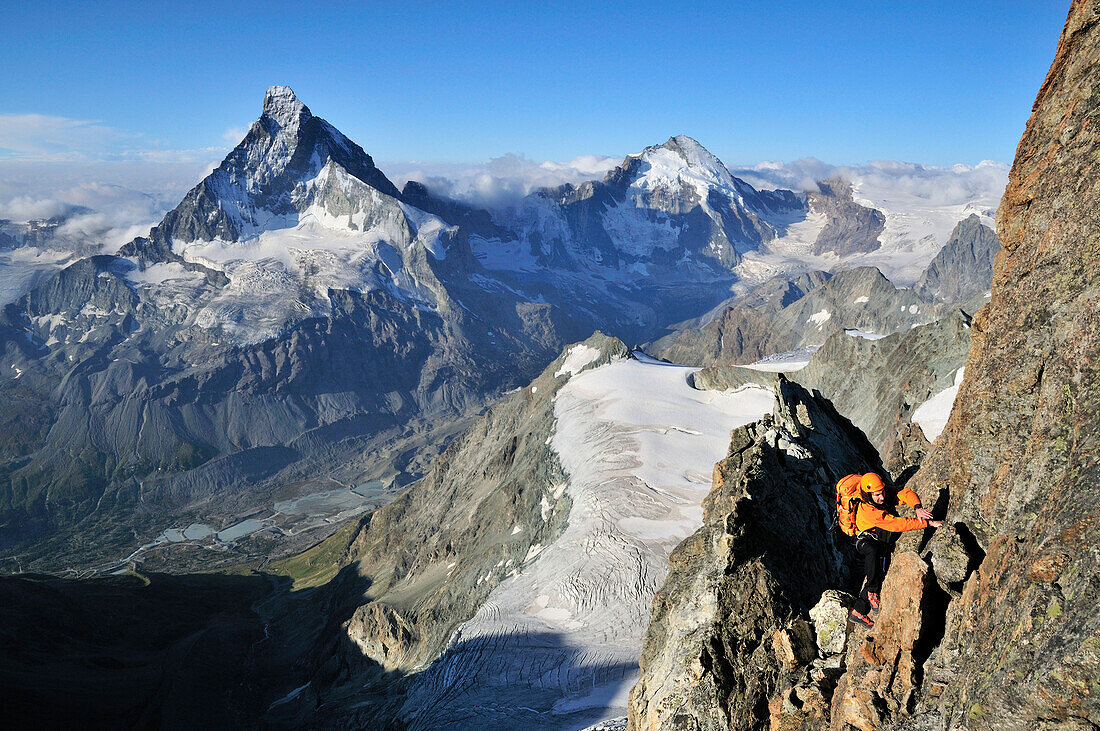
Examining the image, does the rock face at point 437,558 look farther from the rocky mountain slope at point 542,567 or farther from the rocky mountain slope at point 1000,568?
the rocky mountain slope at point 1000,568

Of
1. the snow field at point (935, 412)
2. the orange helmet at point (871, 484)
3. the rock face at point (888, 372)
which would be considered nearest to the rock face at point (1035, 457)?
the orange helmet at point (871, 484)

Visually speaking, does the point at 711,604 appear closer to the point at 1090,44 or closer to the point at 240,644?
the point at 1090,44

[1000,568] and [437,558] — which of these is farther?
[437,558]

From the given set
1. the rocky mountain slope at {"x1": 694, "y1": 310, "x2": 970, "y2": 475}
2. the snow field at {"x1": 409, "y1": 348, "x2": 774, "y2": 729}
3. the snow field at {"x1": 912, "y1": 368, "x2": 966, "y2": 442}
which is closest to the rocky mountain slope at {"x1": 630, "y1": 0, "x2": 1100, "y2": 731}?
the snow field at {"x1": 409, "y1": 348, "x2": 774, "y2": 729}

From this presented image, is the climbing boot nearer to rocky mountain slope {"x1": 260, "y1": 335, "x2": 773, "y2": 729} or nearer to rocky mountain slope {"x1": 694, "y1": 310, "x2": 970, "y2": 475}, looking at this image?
rocky mountain slope {"x1": 260, "y1": 335, "x2": 773, "y2": 729}

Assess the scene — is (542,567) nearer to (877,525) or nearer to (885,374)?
(877,525)

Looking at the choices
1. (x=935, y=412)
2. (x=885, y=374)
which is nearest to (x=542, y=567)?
(x=935, y=412)

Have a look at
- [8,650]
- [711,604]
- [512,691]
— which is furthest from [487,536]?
[711,604]
